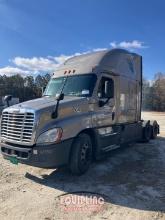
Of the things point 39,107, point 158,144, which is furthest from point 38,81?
point 39,107

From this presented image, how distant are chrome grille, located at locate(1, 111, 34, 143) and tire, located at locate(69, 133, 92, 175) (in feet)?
3.94

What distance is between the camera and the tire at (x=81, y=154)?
6916mm

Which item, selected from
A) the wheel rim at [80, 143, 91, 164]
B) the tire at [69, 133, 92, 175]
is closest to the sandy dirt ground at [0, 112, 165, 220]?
the tire at [69, 133, 92, 175]

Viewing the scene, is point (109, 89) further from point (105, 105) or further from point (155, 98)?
point (155, 98)

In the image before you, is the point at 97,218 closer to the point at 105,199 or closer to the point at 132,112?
the point at 105,199

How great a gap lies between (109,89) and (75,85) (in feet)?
3.38

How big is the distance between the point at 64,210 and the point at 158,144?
7.91 metres

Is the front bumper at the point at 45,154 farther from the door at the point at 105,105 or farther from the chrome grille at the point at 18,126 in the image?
the door at the point at 105,105

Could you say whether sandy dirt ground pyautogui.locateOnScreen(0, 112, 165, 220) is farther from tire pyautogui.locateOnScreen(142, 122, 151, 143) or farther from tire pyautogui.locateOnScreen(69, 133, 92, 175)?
tire pyautogui.locateOnScreen(142, 122, 151, 143)

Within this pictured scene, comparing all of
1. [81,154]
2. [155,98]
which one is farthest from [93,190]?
[155,98]

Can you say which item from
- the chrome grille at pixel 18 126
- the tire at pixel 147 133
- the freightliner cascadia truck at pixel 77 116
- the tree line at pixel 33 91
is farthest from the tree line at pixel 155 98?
the chrome grille at pixel 18 126

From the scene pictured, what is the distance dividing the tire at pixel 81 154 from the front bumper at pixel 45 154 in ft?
0.93

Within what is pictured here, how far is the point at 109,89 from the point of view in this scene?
814 cm

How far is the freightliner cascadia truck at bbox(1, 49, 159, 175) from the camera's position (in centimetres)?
641
